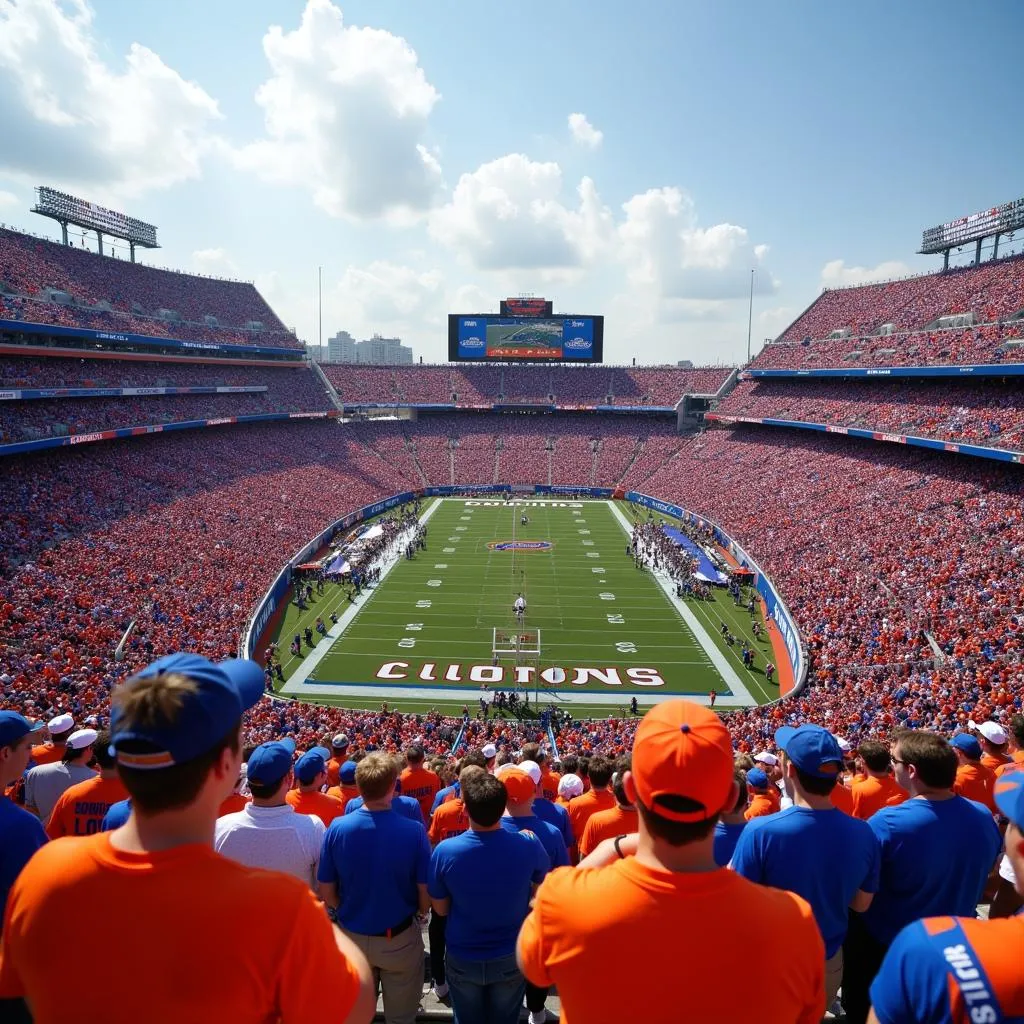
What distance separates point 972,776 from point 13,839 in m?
6.46

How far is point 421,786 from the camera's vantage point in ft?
22.4

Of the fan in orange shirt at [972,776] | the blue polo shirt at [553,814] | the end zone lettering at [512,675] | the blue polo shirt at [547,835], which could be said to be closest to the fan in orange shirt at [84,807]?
the blue polo shirt at [547,835]

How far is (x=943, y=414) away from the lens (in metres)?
32.6

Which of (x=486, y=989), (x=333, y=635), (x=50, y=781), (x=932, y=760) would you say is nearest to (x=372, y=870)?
(x=486, y=989)

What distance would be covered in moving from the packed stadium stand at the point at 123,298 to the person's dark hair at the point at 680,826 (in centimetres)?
3835

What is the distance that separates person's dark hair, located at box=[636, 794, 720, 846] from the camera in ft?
6.34

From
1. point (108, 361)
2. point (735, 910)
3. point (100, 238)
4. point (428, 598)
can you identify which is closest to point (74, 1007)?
point (735, 910)

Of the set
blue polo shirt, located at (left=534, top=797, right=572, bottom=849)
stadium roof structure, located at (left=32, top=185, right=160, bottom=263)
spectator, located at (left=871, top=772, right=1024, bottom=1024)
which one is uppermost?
stadium roof structure, located at (left=32, top=185, right=160, bottom=263)

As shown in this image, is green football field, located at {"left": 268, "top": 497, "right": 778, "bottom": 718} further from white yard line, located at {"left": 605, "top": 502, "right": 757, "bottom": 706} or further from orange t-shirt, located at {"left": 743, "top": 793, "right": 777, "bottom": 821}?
orange t-shirt, located at {"left": 743, "top": 793, "right": 777, "bottom": 821}

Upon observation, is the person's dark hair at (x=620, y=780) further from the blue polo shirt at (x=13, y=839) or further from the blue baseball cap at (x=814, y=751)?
the blue polo shirt at (x=13, y=839)

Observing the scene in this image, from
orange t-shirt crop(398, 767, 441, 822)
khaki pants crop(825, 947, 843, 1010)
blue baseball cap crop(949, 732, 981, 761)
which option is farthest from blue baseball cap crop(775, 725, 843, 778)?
orange t-shirt crop(398, 767, 441, 822)

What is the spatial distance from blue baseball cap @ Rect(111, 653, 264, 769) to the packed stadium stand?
3753 cm

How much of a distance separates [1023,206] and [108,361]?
57.1m

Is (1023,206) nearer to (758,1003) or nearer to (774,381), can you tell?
(774,381)
